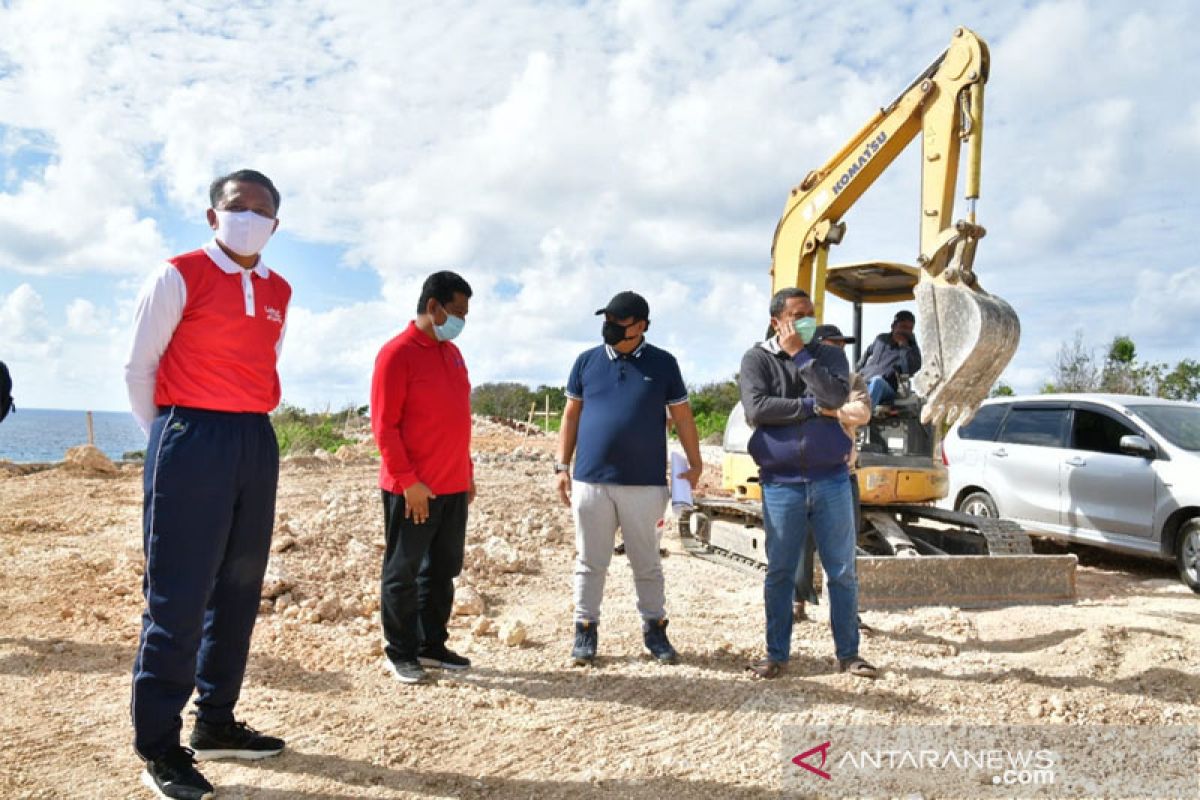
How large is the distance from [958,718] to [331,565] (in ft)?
15.7

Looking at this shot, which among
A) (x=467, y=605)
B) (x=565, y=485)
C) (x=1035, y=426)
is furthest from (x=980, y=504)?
(x=565, y=485)

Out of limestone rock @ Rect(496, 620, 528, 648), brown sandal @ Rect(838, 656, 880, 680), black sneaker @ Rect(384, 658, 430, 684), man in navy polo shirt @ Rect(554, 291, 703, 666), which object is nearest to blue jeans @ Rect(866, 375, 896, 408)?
man in navy polo shirt @ Rect(554, 291, 703, 666)

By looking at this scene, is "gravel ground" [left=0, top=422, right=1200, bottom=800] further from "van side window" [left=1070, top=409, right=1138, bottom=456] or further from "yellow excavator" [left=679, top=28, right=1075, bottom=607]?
"van side window" [left=1070, top=409, right=1138, bottom=456]

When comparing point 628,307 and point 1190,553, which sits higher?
point 628,307

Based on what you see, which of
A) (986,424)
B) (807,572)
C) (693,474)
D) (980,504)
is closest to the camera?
(693,474)

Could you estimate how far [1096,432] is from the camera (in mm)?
8742

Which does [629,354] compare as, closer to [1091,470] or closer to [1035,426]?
[1091,470]

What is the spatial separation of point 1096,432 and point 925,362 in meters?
2.80

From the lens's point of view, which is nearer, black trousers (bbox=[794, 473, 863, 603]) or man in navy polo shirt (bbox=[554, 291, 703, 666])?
man in navy polo shirt (bbox=[554, 291, 703, 666])

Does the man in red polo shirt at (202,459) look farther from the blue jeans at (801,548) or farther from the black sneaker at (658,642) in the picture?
the blue jeans at (801,548)

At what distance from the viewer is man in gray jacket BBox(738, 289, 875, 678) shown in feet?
15.3

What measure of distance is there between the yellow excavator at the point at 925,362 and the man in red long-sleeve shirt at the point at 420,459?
3.29 meters

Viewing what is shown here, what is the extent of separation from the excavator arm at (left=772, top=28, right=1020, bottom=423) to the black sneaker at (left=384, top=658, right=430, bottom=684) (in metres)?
4.37

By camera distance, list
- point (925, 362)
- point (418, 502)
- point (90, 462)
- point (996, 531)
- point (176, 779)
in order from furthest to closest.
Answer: point (90, 462) < point (996, 531) < point (925, 362) < point (418, 502) < point (176, 779)
